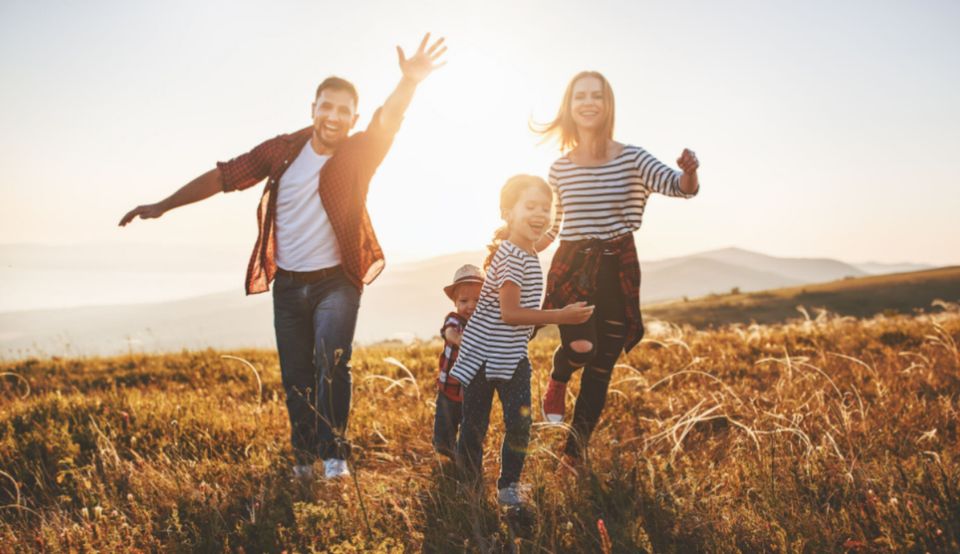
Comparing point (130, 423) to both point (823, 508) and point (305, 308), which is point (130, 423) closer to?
point (305, 308)

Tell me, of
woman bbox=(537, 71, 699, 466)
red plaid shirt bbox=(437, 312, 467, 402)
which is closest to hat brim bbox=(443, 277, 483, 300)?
red plaid shirt bbox=(437, 312, 467, 402)

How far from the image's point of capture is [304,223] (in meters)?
4.58

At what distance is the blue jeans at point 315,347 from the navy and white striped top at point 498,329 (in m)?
1.25

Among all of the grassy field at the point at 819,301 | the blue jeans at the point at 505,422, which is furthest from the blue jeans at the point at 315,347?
the grassy field at the point at 819,301

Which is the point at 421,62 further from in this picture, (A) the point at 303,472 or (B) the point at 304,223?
(A) the point at 303,472

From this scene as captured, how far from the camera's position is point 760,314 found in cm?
3503

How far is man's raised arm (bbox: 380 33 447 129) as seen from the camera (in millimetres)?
4375

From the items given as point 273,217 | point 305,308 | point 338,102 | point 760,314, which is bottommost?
point 760,314

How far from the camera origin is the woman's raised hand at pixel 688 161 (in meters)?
3.74

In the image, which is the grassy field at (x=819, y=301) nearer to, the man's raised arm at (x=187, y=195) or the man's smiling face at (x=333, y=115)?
the man's smiling face at (x=333, y=115)

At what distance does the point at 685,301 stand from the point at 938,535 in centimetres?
4188

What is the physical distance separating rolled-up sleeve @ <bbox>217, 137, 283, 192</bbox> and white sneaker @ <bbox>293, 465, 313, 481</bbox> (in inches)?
85.7

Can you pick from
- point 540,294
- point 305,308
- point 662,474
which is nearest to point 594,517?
point 662,474

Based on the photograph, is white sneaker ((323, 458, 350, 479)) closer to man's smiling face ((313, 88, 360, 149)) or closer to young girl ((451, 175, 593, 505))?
young girl ((451, 175, 593, 505))
